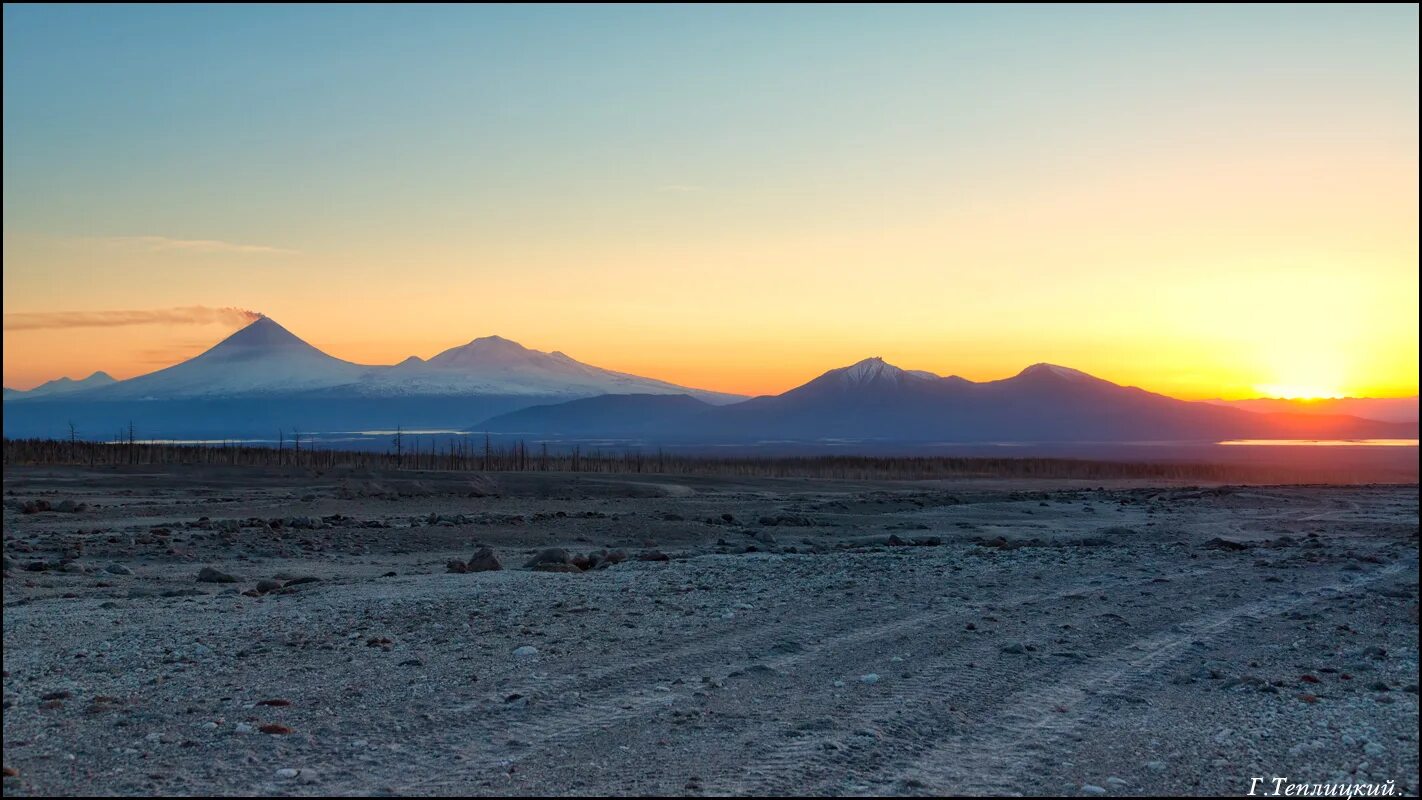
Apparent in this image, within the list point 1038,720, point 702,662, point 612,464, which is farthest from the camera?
point 612,464

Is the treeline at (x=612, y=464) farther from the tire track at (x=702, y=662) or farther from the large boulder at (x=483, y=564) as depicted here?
the tire track at (x=702, y=662)

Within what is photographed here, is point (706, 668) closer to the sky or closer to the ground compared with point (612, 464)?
closer to the sky

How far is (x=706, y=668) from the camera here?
9.02 metres

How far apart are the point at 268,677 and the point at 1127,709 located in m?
6.11

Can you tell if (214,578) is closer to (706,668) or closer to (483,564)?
(483,564)

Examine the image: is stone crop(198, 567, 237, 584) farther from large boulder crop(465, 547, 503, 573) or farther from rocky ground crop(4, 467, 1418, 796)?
large boulder crop(465, 547, 503, 573)

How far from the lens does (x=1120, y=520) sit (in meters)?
28.9

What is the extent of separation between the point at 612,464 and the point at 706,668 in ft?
181

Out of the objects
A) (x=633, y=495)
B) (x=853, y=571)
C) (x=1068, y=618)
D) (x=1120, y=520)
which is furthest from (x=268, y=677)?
(x=633, y=495)

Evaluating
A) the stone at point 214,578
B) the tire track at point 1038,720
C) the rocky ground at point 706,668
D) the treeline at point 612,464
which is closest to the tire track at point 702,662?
the rocky ground at point 706,668

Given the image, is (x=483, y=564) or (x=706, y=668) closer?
(x=706, y=668)

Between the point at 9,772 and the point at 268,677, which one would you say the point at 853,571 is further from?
the point at 9,772

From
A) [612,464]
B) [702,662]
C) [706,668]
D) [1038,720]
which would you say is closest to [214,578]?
[702,662]

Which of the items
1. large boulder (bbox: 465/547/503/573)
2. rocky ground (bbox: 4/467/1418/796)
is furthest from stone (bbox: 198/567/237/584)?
large boulder (bbox: 465/547/503/573)
